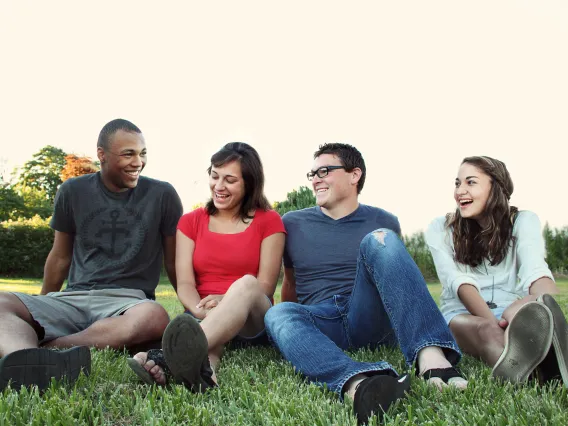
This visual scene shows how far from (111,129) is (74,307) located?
55.0 inches

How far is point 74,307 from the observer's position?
3.89 m

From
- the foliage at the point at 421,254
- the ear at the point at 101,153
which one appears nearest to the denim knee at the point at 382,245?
the ear at the point at 101,153

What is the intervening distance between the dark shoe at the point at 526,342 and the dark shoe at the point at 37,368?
212 cm

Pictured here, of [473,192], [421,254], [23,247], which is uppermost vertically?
[473,192]

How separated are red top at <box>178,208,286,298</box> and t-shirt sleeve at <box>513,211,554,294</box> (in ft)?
5.42

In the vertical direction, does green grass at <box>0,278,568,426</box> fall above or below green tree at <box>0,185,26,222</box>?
above

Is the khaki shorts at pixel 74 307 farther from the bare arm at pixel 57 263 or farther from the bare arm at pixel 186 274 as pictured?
the bare arm at pixel 57 263

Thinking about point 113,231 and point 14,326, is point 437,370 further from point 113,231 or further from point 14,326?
point 113,231

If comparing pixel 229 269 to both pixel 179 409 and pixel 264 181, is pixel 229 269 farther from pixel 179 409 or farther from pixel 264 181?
pixel 179 409

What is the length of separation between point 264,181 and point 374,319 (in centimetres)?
142

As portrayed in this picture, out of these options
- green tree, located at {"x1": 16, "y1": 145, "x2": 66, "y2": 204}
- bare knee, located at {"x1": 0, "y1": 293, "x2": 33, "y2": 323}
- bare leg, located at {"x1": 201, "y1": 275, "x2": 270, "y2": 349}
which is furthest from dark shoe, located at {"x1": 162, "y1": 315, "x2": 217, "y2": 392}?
green tree, located at {"x1": 16, "y1": 145, "x2": 66, "y2": 204}

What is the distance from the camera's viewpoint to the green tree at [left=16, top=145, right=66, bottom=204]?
4153 cm

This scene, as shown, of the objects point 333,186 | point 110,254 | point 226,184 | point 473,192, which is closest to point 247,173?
point 226,184

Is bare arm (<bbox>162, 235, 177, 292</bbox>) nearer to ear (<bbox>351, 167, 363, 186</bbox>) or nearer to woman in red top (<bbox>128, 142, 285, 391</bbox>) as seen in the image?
woman in red top (<bbox>128, 142, 285, 391</bbox>)
